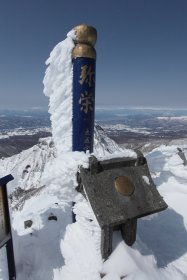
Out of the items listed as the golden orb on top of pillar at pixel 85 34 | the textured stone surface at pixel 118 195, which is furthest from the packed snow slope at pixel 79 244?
the golden orb on top of pillar at pixel 85 34

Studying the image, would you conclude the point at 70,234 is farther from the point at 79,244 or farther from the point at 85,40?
the point at 85,40

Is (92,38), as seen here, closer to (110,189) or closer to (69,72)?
(69,72)

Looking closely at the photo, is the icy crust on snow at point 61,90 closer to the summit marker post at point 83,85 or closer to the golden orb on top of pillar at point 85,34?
the golden orb on top of pillar at point 85,34

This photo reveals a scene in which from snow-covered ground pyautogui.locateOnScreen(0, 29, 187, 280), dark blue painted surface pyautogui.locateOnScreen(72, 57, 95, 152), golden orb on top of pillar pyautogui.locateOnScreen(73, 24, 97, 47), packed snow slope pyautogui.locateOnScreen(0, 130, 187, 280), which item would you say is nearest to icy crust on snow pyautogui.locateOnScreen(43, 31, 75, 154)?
snow-covered ground pyautogui.locateOnScreen(0, 29, 187, 280)

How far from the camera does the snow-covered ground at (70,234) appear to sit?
7410mm

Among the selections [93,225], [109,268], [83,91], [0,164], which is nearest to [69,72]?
[83,91]

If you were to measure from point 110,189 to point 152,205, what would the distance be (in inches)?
52.9

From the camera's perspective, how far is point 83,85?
909 cm

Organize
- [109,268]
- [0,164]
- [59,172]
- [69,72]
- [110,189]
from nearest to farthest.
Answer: [109,268]
[110,189]
[59,172]
[69,72]
[0,164]

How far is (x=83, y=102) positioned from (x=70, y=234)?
450cm

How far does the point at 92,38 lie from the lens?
903cm

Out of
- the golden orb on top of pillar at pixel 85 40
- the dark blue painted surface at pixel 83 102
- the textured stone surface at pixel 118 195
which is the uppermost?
the golden orb on top of pillar at pixel 85 40

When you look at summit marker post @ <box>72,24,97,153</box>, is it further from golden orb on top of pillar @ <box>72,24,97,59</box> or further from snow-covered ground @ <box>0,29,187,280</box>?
snow-covered ground @ <box>0,29,187,280</box>

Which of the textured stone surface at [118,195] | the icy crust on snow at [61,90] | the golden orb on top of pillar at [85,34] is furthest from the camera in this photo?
the icy crust on snow at [61,90]
